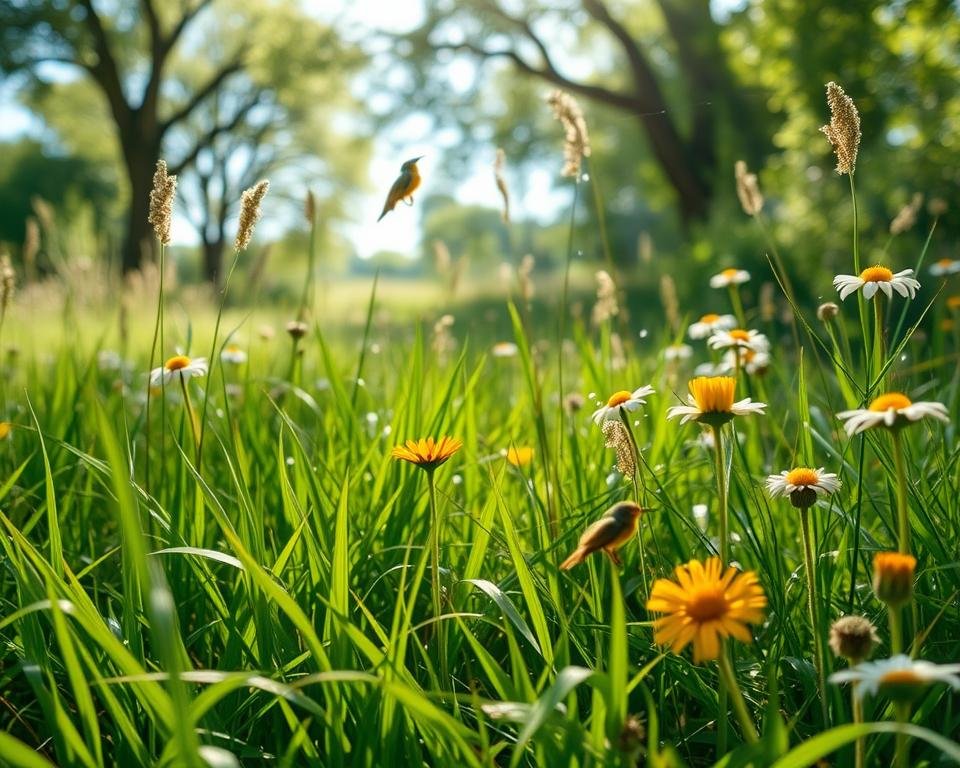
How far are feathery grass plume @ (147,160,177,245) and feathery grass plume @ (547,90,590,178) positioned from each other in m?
0.60

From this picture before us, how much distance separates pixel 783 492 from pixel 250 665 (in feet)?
2.22

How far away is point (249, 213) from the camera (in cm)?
102

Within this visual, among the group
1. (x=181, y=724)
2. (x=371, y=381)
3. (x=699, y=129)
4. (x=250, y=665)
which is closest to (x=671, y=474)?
A: (x=250, y=665)

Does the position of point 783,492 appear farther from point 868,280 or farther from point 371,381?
point 371,381

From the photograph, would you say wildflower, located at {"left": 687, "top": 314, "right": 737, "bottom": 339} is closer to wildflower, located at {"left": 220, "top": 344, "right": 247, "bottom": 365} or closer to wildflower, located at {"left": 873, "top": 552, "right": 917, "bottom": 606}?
wildflower, located at {"left": 873, "top": 552, "right": 917, "bottom": 606}

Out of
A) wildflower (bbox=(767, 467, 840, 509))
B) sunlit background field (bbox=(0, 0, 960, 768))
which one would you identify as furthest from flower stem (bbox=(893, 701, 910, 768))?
wildflower (bbox=(767, 467, 840, 509))

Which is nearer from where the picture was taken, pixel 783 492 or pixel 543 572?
pixel 783 492

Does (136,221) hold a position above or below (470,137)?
below

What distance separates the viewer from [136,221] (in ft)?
45.7

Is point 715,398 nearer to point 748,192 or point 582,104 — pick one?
point 748,192

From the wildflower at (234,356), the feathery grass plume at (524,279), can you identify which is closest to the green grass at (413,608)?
the feathery grass plume at (524,279)

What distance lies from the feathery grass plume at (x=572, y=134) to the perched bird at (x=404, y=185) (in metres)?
0.24

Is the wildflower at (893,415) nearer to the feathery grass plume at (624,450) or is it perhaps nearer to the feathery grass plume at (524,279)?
the feathery grass plume at (624,450)

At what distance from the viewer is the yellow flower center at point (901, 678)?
0.57m
